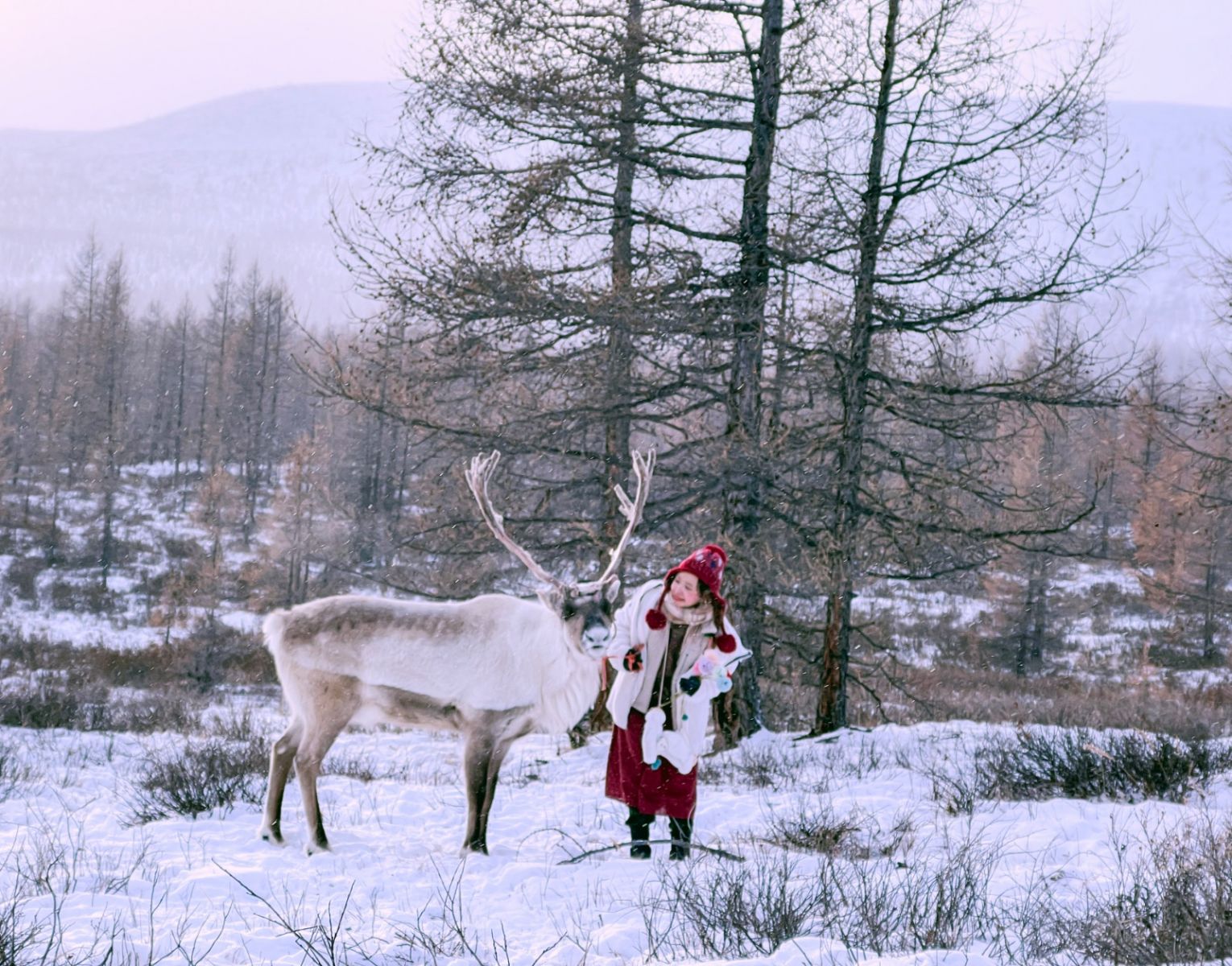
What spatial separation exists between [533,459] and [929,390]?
165 inches

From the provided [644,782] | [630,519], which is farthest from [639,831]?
[630,519]

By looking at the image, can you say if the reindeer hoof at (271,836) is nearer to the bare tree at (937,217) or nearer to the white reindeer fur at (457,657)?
the white reindeer fur at (457,657)

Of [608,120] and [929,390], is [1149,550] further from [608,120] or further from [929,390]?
[608,120]

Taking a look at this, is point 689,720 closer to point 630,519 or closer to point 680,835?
point 680,835

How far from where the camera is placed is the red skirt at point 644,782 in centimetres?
504

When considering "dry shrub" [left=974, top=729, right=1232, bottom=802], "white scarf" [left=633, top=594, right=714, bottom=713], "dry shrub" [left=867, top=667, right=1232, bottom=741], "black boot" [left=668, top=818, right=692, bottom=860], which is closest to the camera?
"black boot" [left=668, top=818, right=692, bottom=860]

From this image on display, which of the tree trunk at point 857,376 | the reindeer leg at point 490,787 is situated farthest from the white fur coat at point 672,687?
the tree trunk at point 857,376

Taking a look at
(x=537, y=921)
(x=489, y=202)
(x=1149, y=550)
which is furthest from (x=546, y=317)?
(x=1149, y=550)

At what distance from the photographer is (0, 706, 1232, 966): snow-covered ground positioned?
3.21 meters

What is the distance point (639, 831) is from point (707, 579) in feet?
4.50

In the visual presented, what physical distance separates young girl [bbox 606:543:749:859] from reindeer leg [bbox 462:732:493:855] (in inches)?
27.1

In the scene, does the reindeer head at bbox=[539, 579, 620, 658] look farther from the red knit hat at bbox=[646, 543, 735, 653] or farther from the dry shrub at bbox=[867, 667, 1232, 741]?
A: the dry shrub at bbox=[867, 667, 1232, 741]

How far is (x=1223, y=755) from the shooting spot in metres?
7.45

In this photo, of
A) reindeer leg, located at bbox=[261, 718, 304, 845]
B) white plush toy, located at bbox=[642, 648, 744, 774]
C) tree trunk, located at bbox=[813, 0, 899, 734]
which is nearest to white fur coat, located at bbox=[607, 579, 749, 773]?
white plush toy, located at bbox=[642, 648, 744, 774]
